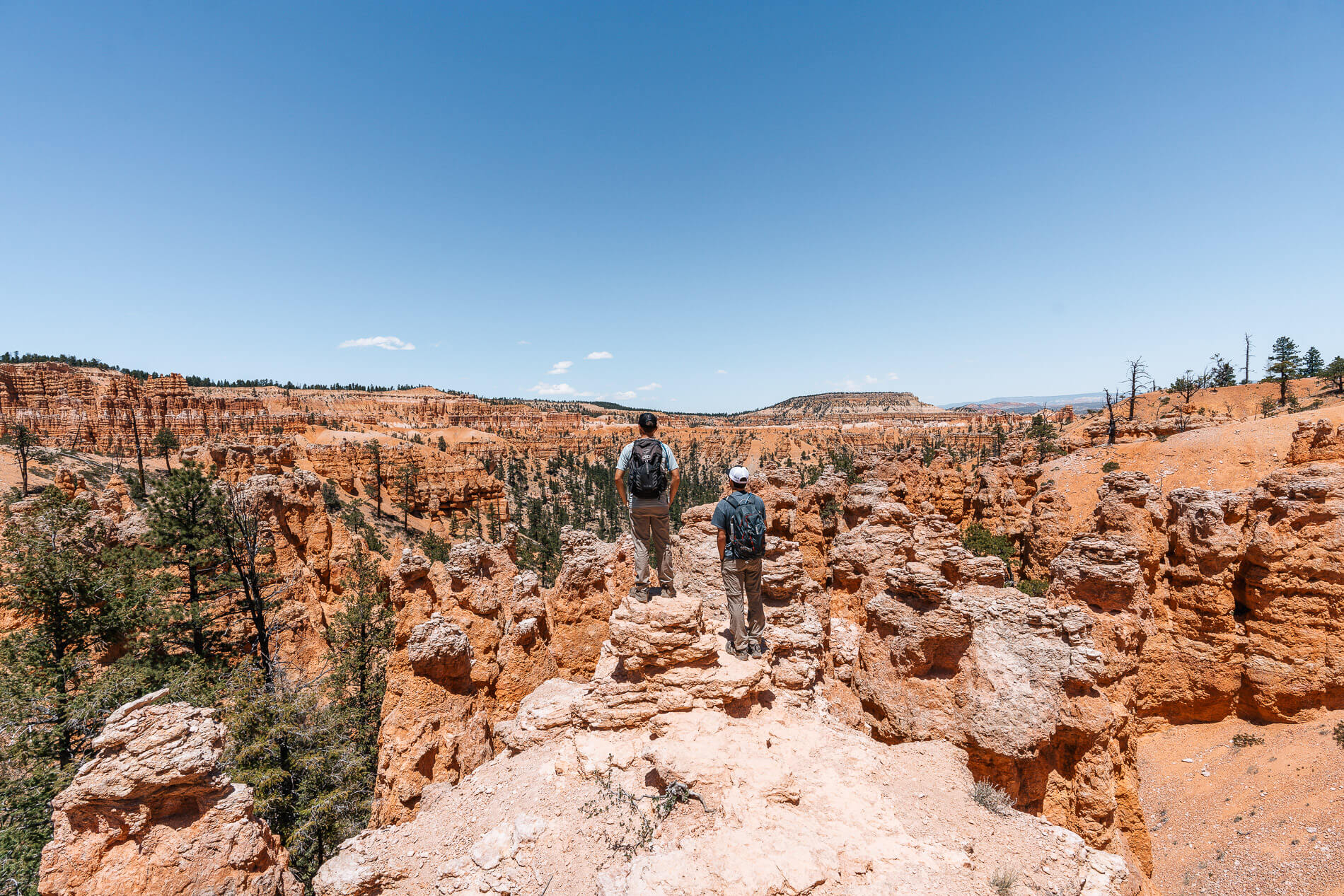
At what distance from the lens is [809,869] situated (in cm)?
396

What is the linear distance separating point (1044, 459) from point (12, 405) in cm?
12200

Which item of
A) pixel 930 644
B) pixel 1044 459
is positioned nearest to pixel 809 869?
pixel 930 644

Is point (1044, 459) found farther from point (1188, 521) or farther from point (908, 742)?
point (908, 742)

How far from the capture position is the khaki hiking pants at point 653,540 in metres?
6.45

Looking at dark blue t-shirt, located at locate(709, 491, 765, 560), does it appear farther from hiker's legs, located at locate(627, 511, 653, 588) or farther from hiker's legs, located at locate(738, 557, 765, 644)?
hiker's legs, located at locate(627, 511, 653, 588)

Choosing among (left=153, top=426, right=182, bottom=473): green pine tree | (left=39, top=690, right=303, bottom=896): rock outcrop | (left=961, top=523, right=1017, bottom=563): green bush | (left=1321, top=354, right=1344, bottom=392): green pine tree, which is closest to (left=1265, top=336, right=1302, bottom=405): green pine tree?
(left=1321, top=354, right=1344, bottom=392): green pine tree

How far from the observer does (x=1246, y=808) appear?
960 centimetres

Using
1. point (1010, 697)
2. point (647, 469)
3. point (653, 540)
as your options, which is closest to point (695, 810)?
point (653, 540)

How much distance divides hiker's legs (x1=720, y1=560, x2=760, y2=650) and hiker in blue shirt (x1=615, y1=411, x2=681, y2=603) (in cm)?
77

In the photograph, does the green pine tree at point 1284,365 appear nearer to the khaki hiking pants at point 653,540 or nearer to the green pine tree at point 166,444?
the khaki hiking pants at point 653,540

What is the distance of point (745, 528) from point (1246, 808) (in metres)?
12.5

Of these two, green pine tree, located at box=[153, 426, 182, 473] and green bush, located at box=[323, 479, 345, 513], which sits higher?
green pine tree, located at box=[153, 426, 182, 473]

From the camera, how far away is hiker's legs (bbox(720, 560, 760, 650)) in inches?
246

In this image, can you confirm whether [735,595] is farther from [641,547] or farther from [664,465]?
[664,465]
